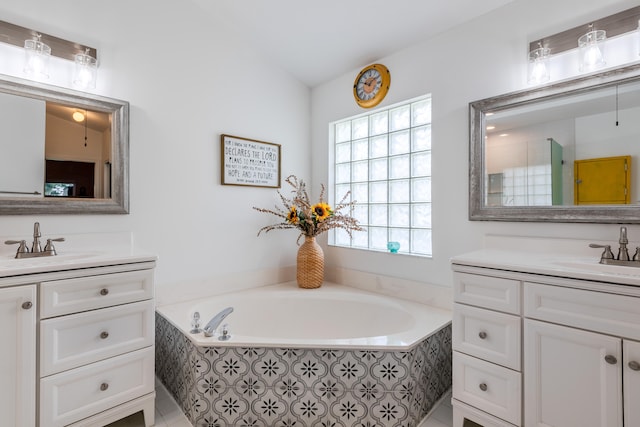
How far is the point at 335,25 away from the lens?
225 centimetres

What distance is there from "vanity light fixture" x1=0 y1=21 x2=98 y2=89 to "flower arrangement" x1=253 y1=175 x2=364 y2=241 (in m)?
1.37

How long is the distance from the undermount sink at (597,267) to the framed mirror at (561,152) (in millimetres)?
253

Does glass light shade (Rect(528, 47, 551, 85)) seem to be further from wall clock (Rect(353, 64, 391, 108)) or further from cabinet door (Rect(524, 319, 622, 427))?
cabinet door (Rect(524, 319, 622, 427))

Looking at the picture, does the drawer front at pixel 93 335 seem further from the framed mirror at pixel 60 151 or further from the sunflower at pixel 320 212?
the sunflower at pixel 320 212

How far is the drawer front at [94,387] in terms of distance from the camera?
4.53 ft

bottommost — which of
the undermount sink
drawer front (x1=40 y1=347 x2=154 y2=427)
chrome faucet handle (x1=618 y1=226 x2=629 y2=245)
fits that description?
drawer front (x1=40 y1=347 x2=154 y2=427)

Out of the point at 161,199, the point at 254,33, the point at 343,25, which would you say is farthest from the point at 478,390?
the point at 254,33

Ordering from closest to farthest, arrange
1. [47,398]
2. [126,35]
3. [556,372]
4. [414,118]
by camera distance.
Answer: [556,372]
[47,398]
[126,35]
[414,118]

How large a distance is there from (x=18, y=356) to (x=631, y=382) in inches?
92.0

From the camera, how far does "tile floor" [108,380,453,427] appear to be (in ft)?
5.51

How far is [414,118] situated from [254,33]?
1.41 meters

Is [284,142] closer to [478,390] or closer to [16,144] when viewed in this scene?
[16,144]

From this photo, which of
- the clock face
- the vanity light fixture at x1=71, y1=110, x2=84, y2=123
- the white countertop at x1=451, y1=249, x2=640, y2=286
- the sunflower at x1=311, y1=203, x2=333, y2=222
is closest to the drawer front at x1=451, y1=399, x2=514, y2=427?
the white countertop at x1=451, y1=249, x2=640, y2=286

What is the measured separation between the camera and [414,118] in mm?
2361
